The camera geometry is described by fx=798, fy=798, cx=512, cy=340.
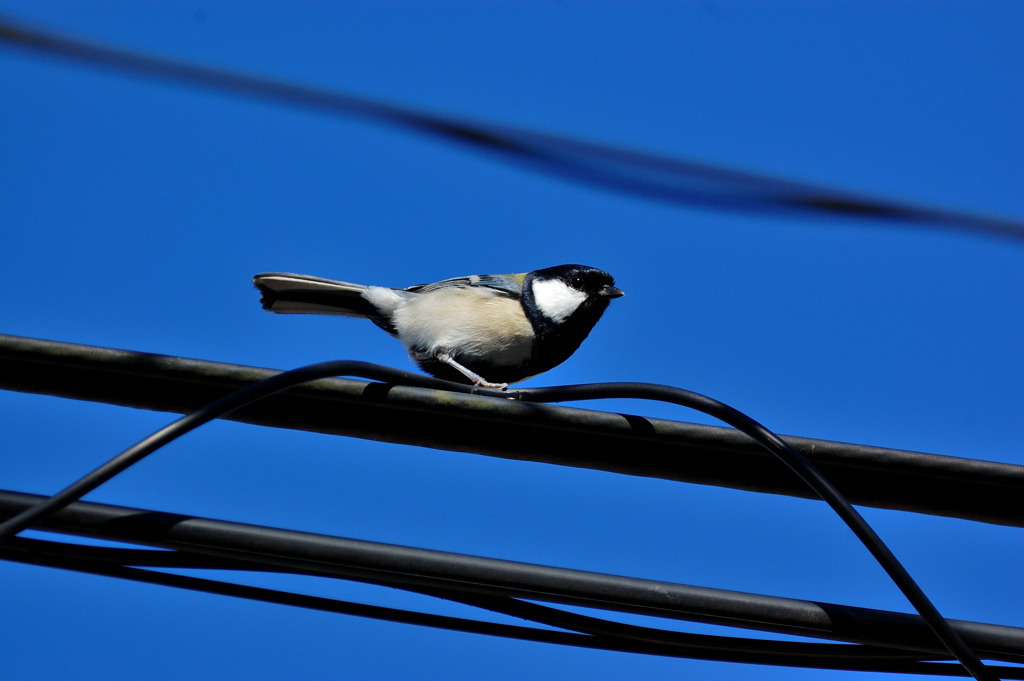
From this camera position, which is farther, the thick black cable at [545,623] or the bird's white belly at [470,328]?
the bird's white belly at [470,328]

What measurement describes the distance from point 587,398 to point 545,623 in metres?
0.59

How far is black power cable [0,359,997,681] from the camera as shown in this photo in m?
1.74

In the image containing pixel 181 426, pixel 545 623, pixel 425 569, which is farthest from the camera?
pixel 545 623

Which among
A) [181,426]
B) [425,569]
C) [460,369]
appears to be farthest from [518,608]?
[460,369]

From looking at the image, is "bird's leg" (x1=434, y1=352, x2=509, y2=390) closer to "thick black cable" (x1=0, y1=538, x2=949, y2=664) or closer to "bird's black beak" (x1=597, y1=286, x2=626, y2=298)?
"bird's black beak" (x1=597, y1=286, x2=626, y2=298)

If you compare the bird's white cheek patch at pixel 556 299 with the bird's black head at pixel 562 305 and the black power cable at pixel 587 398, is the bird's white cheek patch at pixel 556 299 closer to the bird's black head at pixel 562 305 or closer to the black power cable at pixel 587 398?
the bird's black head at pixel 562 305

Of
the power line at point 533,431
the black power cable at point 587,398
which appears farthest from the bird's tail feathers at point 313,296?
the black power cable at point 587,398

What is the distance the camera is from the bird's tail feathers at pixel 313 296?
3744 mm

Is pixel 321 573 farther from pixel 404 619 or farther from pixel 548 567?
pixel 548 567

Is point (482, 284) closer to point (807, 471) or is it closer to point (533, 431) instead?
point (533, 431)

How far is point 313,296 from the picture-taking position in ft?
12.9

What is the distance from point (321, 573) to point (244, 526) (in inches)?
8.7

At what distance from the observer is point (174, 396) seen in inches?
89.6

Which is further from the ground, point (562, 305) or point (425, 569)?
point (562, 305)
